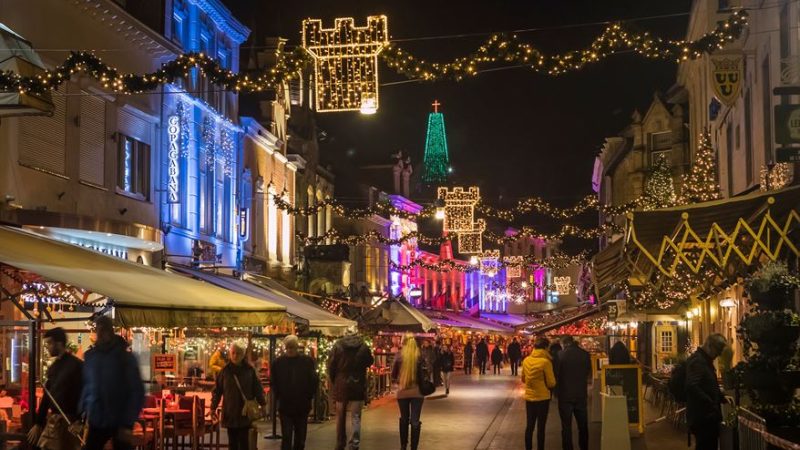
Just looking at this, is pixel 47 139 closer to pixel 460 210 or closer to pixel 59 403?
pixel 59 403

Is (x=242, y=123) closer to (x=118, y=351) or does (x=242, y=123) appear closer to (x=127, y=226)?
(x=127, y=226)

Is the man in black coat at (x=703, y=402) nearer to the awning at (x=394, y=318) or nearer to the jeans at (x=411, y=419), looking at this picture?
the jeans at (x=411, y=419)

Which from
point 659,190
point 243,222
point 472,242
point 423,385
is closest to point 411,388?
point 423,385

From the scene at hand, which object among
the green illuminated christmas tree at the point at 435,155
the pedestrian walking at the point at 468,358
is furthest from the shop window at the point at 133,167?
the green illuminated christmas tree at the point at 435,155

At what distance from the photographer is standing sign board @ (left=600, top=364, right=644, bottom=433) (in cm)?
2169

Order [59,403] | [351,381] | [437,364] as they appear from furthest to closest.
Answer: [437,364] < [351,381] < [59,403]

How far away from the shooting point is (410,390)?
58.4 feet

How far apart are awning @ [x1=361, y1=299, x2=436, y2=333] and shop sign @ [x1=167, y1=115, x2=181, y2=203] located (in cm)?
Answer: 692

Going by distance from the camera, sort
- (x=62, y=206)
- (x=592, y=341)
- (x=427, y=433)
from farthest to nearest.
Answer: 1. (x=592, y=341)
2. (x=62, y=206)
3. (x=427, y=433)

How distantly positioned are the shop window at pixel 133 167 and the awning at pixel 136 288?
1101 cm

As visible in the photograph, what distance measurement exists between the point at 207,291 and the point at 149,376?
10.8 m

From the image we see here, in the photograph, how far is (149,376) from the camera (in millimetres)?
25672

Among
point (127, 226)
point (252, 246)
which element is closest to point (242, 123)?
point (252, 246)

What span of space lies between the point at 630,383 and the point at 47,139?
40.3ft
